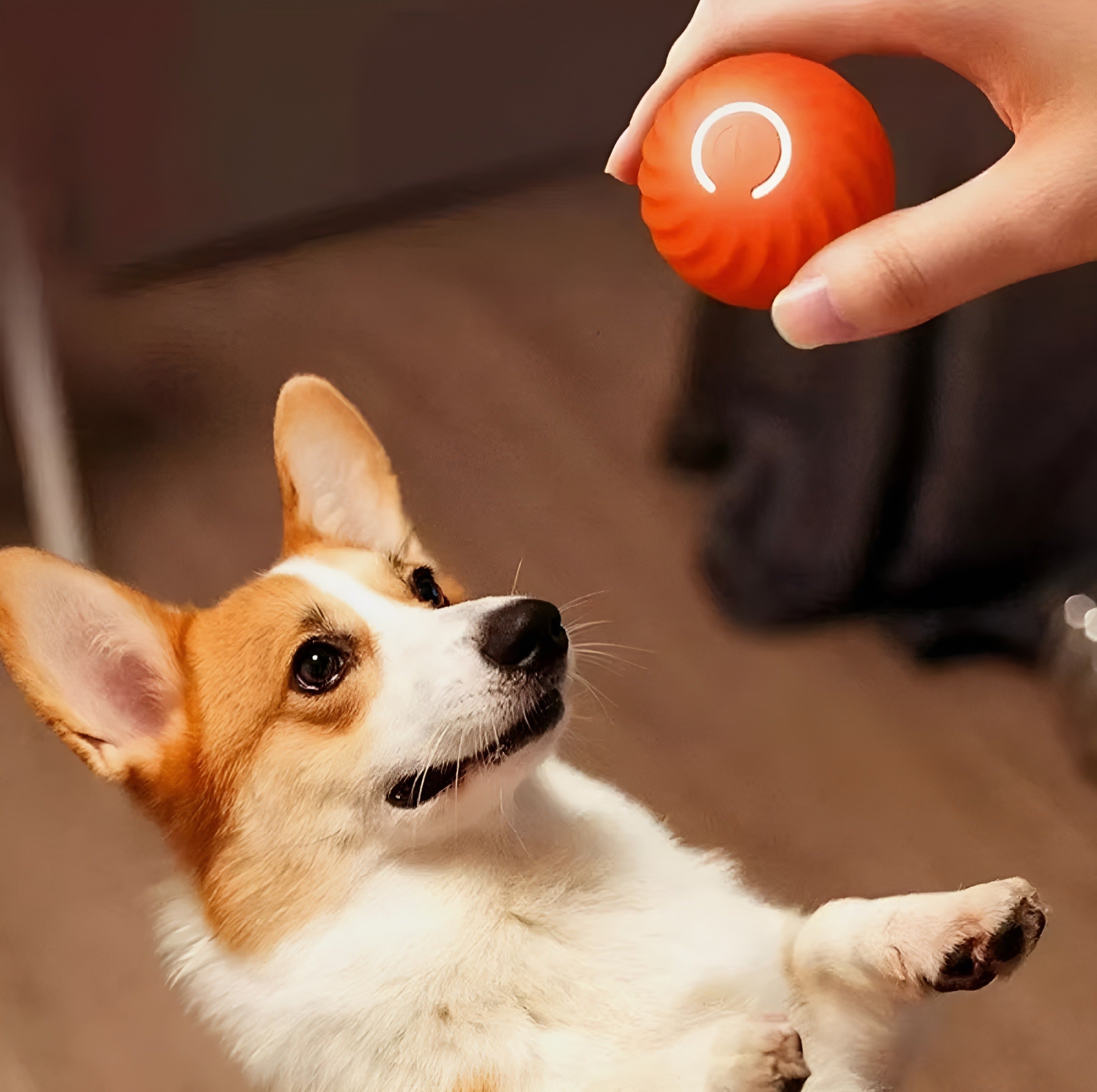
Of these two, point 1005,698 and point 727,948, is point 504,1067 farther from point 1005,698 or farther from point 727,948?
point 1005,698

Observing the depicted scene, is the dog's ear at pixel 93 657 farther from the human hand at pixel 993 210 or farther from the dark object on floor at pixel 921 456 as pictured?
the dark object on floor at pixel 921 456

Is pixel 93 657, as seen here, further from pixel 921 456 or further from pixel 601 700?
pixel 921 456

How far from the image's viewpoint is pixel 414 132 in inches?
66.5

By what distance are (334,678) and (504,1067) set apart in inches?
11.3

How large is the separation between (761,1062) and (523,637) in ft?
1.01

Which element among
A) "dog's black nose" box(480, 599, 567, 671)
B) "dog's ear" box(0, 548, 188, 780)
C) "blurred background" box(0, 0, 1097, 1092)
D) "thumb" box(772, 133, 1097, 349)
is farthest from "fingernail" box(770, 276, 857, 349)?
"blurred background" box(0, 0, 1097, 1092)

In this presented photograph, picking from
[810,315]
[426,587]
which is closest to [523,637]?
[426,587]

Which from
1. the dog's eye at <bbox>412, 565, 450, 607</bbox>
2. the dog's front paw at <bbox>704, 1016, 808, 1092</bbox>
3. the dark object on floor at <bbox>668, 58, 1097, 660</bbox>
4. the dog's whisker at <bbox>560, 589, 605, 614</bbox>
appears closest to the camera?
the dog's front paw at <bbox>704, 1016, 808, 1092</bbox>

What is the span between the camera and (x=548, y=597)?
1.58 meters

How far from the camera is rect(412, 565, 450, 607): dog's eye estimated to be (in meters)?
0.96

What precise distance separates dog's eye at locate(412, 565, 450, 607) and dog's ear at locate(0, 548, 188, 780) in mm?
182

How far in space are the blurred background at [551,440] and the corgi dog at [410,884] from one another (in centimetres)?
47

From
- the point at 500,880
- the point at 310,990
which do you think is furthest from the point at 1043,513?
the point at 310,990

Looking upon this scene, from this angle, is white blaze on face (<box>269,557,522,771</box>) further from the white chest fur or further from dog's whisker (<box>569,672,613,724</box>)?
dog's whisker (<box>569,672,613,724</box>)
